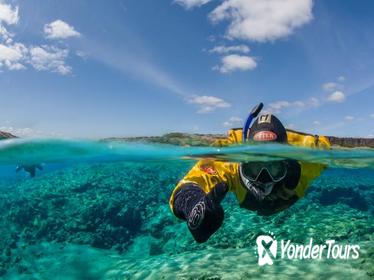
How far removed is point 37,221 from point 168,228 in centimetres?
480

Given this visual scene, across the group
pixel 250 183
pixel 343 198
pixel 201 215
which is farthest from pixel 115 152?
pixel 343 198

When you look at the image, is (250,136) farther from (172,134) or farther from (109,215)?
(109,215)

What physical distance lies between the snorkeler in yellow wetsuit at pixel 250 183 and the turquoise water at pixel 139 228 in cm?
212

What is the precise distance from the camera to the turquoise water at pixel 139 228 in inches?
369

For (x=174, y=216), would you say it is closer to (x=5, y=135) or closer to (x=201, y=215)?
(x=5, y=135)

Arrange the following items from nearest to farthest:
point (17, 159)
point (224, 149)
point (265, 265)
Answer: point (265, 265) → point (224, 149) → point (17, 159)

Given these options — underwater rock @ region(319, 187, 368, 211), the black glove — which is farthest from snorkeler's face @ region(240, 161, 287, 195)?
underwater rock @ region(319, 187, 368, 211)

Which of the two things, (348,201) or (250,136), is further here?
(348,201)

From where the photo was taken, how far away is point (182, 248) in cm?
1227

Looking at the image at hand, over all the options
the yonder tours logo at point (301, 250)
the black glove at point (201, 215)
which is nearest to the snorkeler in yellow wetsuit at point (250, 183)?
the black glove at point (201, 215)

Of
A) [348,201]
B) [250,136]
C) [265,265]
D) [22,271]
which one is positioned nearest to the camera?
[250,136]

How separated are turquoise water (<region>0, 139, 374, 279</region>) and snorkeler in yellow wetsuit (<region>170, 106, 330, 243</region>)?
6.96 feet

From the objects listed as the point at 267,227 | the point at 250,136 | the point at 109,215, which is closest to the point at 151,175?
the point at 109,215

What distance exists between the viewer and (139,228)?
535 inches
